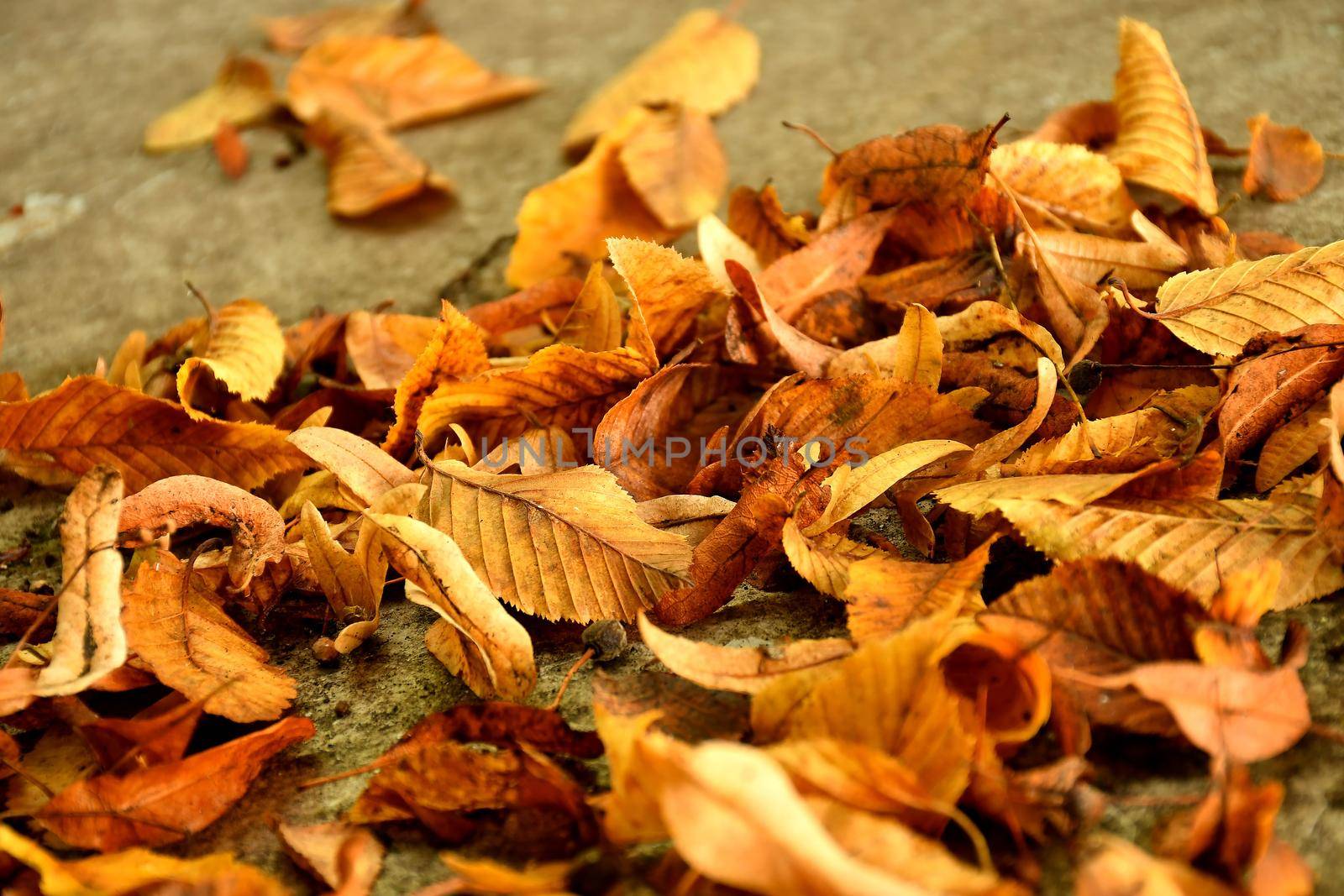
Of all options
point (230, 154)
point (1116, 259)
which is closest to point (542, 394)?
point (1116, 259)

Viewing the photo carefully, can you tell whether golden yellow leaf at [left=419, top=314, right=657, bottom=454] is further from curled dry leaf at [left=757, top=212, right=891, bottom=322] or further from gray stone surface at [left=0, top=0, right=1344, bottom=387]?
gray stone surface at [left=0, top=0, right=1344, bottom=387]

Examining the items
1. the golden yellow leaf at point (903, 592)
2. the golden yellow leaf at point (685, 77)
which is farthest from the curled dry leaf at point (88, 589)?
the golden yellow leaf at point (685, 77)

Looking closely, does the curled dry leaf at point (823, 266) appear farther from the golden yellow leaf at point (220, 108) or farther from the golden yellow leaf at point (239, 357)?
the golden yellow leaf at point (220, 108)

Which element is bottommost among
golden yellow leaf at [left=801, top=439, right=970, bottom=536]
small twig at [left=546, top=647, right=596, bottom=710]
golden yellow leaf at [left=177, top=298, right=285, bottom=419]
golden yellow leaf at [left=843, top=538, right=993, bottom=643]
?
small twig at [left=546, top=647, right=596, bottom=710]

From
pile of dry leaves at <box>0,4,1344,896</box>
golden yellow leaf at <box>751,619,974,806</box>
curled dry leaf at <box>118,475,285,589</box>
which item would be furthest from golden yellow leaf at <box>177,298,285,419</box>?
golden yellow leaf at <box>751,619,974,806</box>

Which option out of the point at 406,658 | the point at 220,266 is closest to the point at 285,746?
the point at 406,658
